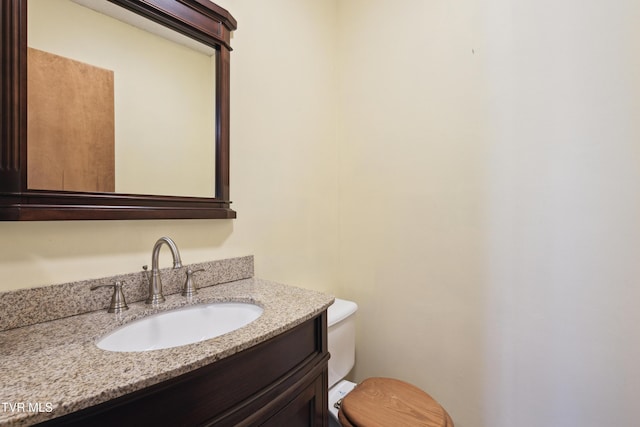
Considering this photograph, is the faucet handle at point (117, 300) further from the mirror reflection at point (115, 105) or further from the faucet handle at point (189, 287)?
the mirror reflection at point (115, 105)

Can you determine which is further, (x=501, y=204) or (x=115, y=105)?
(x=501, y=204)

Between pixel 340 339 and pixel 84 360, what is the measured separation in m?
0.95

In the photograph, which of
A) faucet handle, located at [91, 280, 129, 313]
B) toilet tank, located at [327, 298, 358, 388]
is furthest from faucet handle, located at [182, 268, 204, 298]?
toilet tank, located at [327, 298, 358, 388]

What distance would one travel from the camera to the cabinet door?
69 cm

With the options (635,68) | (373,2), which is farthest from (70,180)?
(635,68)

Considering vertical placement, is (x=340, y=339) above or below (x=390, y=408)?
above

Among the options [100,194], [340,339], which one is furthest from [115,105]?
[340,339]

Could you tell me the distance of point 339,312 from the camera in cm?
127

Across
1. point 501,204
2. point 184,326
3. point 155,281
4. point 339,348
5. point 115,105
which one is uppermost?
point 115,105

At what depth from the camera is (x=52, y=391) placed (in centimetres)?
42

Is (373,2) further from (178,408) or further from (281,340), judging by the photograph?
(178,408)

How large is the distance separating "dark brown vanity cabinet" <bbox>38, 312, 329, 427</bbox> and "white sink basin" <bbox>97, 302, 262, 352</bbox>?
0.53 feet

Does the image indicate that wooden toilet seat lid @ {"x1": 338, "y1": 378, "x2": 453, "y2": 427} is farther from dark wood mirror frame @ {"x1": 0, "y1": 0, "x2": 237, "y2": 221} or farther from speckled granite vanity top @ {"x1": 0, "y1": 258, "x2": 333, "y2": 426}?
dark wood mirror frame @ {"x1": 0, "y1": 0, "x2": 237, "y2": 221}

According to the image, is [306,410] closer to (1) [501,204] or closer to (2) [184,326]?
(2) [184,326]
